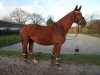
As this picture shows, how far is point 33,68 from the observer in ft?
30.5

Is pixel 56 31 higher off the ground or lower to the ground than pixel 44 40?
higher

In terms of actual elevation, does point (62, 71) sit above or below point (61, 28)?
below

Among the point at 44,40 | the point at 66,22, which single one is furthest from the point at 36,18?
the point at 66,22

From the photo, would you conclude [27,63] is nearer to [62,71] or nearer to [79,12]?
[62,71]

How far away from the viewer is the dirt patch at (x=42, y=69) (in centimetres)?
862

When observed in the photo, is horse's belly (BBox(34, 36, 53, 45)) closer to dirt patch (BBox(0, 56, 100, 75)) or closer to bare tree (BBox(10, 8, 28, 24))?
dirt patch (BBox(0, 56, 100, 75))

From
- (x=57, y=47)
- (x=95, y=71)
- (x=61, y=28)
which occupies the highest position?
(x=61, y=28)

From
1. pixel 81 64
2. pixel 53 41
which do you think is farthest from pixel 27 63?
pixel 81 64

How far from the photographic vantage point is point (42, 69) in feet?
30.1

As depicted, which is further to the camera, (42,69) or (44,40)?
(44,40)

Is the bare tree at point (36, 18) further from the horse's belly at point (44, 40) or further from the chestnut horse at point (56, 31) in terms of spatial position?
the horse's belly at point (44, 40)

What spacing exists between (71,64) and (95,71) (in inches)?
58.6

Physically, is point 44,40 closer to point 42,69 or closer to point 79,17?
point 42,69

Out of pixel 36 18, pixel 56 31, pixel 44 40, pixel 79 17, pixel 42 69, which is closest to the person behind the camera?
pixel 42 69
